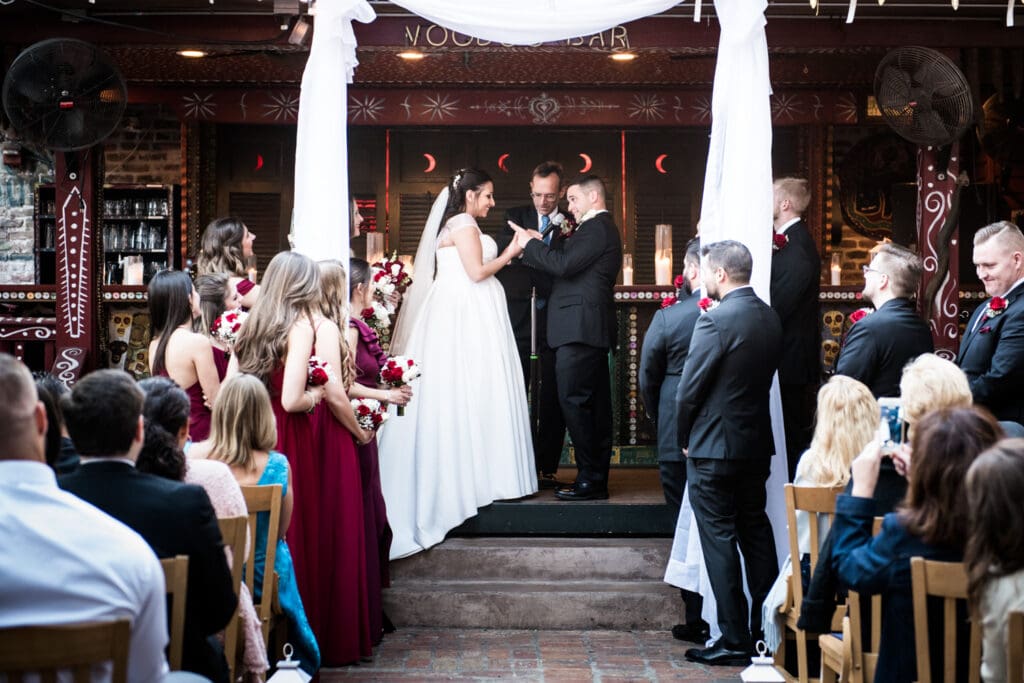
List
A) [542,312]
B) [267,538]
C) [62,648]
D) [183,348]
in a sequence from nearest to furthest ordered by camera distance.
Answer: [62,648] < [267,538] < [183,348] < [542,312]

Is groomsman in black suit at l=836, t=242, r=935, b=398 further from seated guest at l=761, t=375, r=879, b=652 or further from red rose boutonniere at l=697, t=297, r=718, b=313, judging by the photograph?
seated guest at l=761, t=375, r=879, b=652

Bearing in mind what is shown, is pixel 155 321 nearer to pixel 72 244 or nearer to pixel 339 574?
pixel 339 574

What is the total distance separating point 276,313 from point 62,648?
2.86m

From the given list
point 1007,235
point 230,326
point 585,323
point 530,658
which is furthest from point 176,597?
point 585,323

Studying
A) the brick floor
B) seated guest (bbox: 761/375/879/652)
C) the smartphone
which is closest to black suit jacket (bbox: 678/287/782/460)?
seated guest (bbox: 761/375/879/652)

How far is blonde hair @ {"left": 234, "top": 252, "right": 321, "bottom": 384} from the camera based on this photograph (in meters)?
5.16

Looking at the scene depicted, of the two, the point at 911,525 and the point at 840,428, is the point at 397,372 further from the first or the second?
the point at 911,525

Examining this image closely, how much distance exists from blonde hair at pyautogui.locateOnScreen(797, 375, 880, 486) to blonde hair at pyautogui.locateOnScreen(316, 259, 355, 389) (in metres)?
2.06

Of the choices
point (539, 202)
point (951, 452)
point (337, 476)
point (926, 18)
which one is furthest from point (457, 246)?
point (951, 452)

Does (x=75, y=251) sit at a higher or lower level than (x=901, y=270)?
higher

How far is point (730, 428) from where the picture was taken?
17.8 ft

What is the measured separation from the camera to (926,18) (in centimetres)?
726

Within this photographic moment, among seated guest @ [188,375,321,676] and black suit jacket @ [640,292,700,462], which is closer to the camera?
seated guest @ [188,375,321,676]

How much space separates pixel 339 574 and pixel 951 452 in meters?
3.11
